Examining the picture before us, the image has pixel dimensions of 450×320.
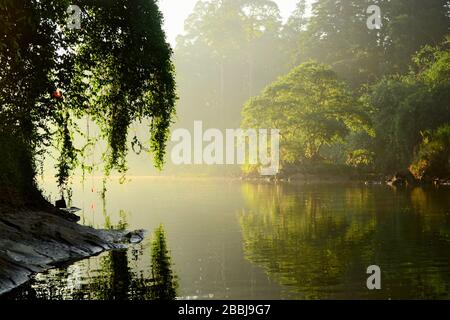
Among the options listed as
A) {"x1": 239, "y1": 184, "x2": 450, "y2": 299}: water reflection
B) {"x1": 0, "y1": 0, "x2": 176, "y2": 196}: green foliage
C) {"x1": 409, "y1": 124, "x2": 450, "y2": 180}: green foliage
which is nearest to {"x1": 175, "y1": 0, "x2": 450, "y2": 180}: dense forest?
{"x1": 409, "y1": 124, "x2": 450, "y2": 180}: green foliage

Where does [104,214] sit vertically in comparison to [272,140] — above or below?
below

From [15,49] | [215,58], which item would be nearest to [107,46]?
[15,49]

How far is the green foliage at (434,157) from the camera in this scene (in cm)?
5247

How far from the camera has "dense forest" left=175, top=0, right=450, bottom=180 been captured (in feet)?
193

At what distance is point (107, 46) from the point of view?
22.0m

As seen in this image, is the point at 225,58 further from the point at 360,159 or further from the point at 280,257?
the point at 280,257

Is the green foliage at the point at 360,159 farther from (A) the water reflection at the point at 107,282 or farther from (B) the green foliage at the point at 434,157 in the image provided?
(A) the water reflection at the point at 107,282

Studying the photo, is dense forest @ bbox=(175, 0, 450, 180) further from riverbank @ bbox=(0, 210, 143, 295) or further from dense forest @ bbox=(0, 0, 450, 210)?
riverbank @ bbox=(0, 210, 143, 295)

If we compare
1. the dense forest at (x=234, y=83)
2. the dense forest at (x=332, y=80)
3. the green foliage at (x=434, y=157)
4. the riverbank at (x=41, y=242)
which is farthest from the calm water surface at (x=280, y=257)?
the dense forest at (x=332, y=80)

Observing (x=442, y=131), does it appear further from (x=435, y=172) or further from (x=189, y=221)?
(x=189, y=221)

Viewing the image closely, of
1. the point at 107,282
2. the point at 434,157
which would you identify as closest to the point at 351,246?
the point at 107,282

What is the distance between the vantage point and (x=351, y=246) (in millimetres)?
19500

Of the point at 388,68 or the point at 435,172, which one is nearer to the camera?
the point at 435,172

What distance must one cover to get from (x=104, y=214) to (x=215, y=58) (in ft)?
329
